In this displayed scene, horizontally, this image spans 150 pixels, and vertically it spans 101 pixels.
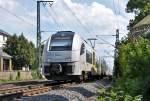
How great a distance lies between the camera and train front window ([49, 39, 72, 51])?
111ft

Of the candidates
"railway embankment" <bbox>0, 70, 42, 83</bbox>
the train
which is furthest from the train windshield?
"railway embankment" <bbox>0, 70, 42, 83</bbox>

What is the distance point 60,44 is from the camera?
34094 millimetres

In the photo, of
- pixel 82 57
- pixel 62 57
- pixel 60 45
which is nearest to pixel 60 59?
pixel 62 57

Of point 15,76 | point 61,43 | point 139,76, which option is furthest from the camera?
point 15,76

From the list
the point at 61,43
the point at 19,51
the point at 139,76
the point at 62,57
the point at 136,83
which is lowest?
the point at 136,83

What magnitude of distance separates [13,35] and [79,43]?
7193cm

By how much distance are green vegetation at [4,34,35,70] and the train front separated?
66052 millimetres

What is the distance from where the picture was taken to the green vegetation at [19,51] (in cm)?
10050

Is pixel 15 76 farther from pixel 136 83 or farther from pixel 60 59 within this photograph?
pixel 136 83

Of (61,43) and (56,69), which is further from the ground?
(61,43)

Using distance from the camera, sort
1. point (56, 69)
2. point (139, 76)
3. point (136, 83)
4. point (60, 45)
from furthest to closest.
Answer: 1. point (60, 45)
2. point (56, 69)
3. point (139, 76)
4. point (136, 83)

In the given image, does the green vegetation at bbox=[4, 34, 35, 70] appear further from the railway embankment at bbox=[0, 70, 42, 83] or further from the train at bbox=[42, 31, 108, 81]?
the train at bbox=[42, 31, 108, 81]

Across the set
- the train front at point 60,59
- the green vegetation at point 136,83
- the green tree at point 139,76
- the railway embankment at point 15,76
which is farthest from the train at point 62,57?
the railway embankment at point 15,76

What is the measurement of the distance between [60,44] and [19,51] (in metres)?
67.4
